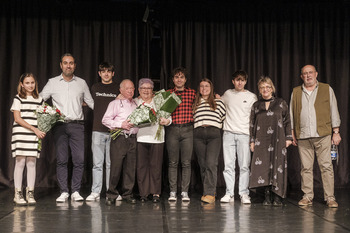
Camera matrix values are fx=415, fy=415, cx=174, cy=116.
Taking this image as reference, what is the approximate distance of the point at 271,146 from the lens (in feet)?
14.9

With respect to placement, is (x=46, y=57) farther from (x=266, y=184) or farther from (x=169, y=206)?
(x=266, y=184)

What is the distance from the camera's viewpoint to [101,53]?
606 centimetres

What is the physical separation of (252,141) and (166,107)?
103cm

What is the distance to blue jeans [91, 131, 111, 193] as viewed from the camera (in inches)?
188

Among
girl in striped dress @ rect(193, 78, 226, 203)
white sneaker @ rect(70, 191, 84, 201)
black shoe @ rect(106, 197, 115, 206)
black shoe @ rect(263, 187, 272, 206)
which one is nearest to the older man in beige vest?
black shoe @ rect(263, 187, 272, 206)

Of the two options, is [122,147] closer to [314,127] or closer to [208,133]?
[208,133]

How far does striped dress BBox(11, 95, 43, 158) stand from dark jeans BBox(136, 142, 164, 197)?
1.13 metres

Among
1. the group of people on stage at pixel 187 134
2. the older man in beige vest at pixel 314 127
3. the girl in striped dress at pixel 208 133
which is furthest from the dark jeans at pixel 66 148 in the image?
the older man in beige vest at pixel 314 127

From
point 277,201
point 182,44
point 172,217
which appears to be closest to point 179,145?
point 172,217

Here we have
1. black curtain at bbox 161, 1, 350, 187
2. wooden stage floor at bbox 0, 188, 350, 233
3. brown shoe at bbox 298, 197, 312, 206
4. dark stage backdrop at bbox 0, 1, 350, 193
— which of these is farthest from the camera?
black curtain at bbox 161, 1, 350, 187

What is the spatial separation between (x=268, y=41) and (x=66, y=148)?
338cm

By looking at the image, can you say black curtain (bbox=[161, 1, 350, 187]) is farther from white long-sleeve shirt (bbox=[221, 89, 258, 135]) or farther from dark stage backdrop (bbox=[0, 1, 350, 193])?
white long-sleeve shirt (bbox=[221, 89, 258, 135])

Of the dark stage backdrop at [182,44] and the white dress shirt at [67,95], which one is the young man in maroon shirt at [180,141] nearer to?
the white dress shirt at [67,95]

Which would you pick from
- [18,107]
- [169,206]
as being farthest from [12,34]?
[169,206]
